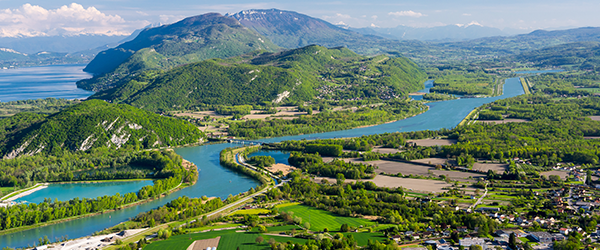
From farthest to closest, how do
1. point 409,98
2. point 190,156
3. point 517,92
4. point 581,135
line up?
point 517,92 < point 409,98 < point 581,135 < point 190,156

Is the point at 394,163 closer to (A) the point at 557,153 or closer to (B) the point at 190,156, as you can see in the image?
(A) the point at 557,153

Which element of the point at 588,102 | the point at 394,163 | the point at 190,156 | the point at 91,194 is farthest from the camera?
the point at 588,102

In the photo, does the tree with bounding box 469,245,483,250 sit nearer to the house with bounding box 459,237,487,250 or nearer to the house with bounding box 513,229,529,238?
the house with bounding box 459,237,487,250

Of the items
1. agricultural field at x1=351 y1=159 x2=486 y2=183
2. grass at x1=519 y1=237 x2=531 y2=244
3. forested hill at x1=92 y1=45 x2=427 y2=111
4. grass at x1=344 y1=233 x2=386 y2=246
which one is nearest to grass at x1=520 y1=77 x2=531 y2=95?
forested hill at x1=92 y1=45 x2=427 y2=111

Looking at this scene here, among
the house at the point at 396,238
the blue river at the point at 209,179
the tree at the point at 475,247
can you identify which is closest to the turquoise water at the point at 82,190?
the blue river at the point at 209,179

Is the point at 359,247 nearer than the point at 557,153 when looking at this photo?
Yes

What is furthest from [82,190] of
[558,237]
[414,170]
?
[558,237]

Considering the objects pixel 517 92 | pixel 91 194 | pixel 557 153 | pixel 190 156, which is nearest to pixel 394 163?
pixel 557 153
